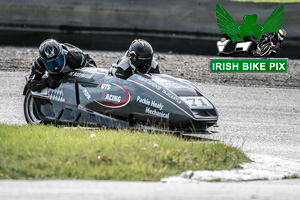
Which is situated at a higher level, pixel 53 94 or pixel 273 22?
pixel 273 22

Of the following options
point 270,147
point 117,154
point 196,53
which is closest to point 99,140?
point 117,154

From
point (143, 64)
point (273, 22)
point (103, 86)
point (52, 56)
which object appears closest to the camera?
point (103, 86)

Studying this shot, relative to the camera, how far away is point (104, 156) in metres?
6.43

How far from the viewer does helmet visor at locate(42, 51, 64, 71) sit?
381 inches

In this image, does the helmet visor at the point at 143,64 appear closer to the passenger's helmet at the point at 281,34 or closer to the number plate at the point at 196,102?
the number plate at the point at 196,102

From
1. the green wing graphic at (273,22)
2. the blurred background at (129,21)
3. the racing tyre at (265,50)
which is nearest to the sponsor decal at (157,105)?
the blurred background at (129,21)

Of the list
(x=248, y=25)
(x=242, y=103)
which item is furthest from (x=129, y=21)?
(x=242, y=103)

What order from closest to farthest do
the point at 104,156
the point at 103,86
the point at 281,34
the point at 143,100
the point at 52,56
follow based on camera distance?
1. the point at 104,156
2. the point at 143,100
3. the point at 103,86
4. the point at 52,56
5. the point at 281,34

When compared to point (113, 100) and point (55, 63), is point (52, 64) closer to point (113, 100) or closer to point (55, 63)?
point (55, 63)

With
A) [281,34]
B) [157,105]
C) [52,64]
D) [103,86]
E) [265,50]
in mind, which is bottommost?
[157,105]

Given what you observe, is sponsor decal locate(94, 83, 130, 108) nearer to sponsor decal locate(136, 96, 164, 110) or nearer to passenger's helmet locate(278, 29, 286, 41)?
sponsor decal locate(136, 96, 164, 110)

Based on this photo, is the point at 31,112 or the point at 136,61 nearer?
the point at 136,61

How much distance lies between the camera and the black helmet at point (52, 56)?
964 cm

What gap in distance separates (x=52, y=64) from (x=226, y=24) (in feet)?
23.8
